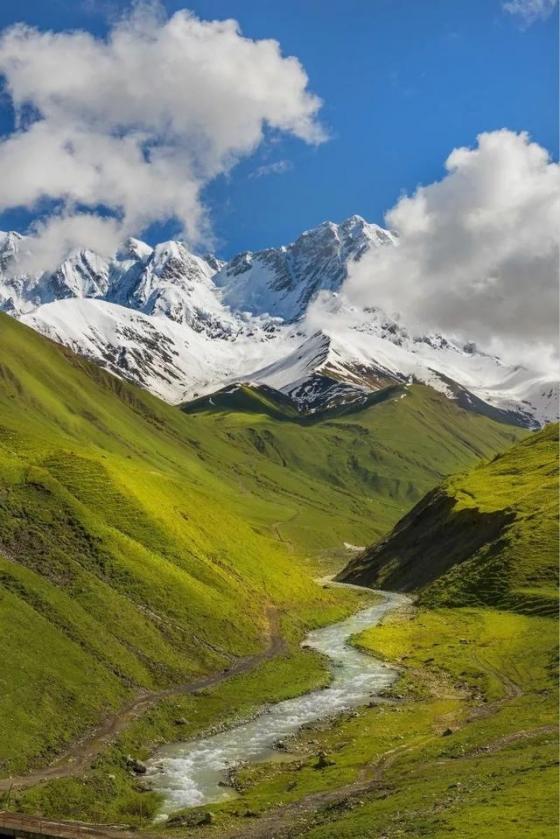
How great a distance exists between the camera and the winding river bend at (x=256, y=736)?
78062 mm

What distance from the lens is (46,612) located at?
108 metres

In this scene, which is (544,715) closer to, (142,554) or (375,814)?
(375,814)

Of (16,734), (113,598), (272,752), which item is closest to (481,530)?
(113,598)

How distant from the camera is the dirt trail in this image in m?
76.4

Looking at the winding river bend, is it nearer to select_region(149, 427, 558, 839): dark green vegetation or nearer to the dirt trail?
select_region(149, 427, 558, 839): dark green vegetation

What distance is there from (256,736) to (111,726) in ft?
57.1

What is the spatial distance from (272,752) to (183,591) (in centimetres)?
4927

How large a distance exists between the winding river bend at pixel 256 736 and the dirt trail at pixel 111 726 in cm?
642

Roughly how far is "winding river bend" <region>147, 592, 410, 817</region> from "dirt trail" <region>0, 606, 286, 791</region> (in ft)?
21.1

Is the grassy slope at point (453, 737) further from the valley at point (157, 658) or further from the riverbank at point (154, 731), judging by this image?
the riverbank at point (154, 731)

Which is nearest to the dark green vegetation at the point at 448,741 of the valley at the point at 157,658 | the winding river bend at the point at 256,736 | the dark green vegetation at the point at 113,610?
the valley at the point at 157,658

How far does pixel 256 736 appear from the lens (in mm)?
94625

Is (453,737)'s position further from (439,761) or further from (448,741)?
(439,761)

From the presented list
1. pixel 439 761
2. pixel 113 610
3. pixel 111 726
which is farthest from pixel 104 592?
pixel 439 761
